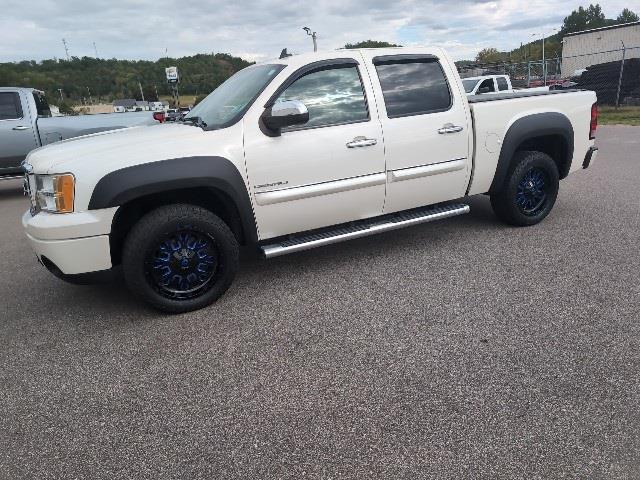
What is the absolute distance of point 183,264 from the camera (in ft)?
11.8

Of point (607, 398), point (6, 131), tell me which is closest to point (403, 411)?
point (607, 398)

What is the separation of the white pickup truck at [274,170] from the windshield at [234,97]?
0.02 metres

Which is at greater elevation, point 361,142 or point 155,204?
point 361,142

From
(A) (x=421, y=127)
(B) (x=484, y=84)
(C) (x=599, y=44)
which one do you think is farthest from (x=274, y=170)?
(C) (x=599, y=44)

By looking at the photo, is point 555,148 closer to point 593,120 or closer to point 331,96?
point 593,120

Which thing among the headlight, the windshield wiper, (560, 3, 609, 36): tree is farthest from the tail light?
(560, 3, 609, 36): tree

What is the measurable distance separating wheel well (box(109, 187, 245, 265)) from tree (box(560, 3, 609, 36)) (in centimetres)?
13615

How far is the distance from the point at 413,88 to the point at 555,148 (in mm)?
2054

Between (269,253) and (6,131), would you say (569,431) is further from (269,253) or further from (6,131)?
(6,131)

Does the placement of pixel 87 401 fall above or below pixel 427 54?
below

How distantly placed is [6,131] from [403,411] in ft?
31.3

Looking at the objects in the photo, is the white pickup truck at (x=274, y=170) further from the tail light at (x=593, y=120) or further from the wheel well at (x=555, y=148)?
the tail light at (x=593, y=120)

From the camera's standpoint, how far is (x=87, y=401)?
2.70m

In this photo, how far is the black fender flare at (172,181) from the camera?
323cm
